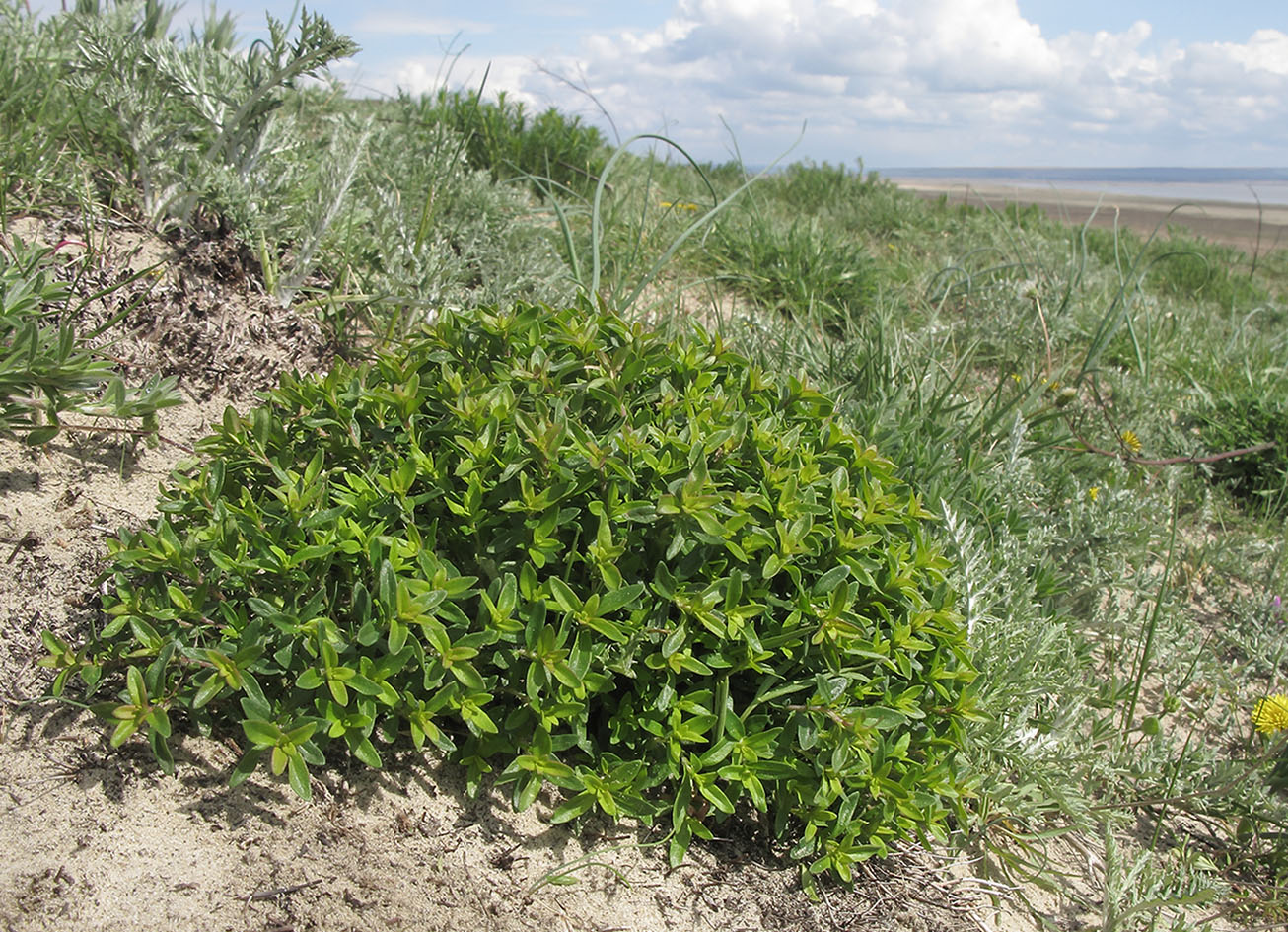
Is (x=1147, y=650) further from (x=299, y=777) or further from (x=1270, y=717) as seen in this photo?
(x=299, y=777)

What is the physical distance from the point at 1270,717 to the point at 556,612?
215 cm

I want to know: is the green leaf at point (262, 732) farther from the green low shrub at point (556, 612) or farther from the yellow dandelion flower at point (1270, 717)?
the yellow dandelion flower at point (1270, 717)

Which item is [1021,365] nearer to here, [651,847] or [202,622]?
[651,847]

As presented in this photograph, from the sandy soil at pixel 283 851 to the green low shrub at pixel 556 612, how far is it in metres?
0.10

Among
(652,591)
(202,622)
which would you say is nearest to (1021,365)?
(652,591)

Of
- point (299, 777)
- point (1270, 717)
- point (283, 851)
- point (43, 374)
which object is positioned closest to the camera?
point (299, 777)

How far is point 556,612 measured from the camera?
1.94 m

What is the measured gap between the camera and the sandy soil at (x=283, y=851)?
5.46ft

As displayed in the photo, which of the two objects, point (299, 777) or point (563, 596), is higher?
point (563, 596)

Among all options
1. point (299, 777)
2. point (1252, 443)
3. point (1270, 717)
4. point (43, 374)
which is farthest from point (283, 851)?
point (1252, 443)

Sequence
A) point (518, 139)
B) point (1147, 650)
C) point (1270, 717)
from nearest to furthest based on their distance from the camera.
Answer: point (1147, 650) < point (1270, 717) < point (518, 139)

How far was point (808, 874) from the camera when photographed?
6.25ft

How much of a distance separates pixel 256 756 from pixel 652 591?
828mm

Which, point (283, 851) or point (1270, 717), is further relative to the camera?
point (1270, 717)
